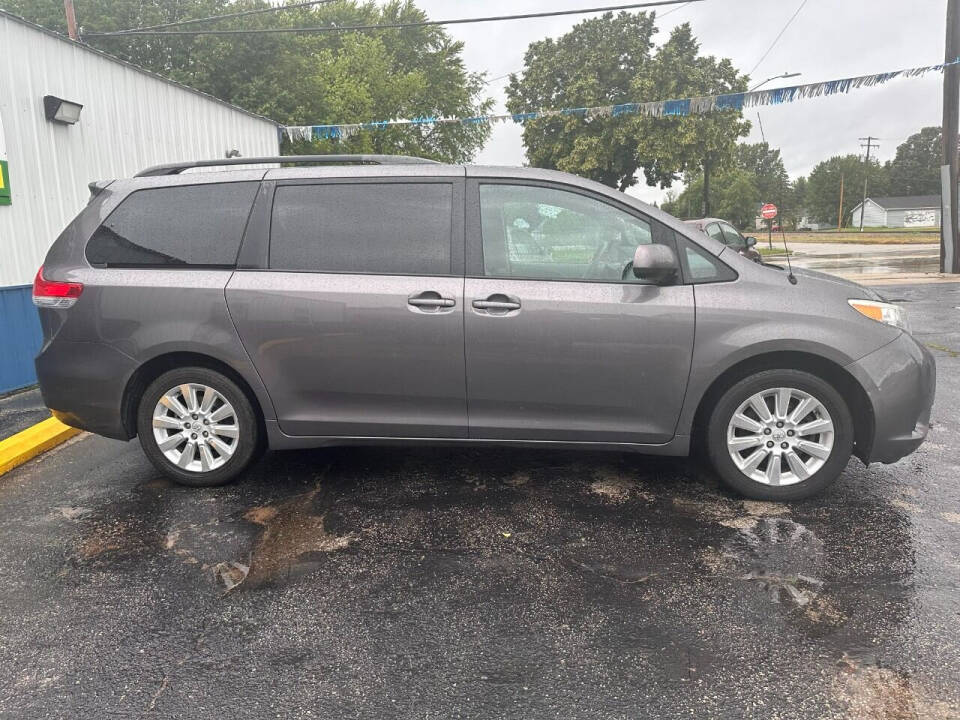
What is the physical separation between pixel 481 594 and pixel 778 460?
5.85 feet

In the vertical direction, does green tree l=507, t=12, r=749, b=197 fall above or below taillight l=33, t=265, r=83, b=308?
above

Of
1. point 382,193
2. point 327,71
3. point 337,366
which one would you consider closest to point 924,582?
point 337,366

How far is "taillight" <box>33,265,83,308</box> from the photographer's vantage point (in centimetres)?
387

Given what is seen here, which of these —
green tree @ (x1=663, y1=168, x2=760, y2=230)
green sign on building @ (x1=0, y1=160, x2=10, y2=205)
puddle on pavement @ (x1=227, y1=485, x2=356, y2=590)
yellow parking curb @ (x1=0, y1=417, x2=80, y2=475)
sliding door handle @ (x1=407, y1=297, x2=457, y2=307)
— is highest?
green tree @ (x1=663, y1=168, x2=760, y2=230)

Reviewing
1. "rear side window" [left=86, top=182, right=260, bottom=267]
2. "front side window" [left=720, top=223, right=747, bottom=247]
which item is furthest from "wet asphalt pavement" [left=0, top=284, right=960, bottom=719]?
"front side window" [left=720, top=223, right=747, bottom=247]

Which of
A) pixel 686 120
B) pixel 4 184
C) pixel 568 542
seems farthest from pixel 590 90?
pixel 568 542

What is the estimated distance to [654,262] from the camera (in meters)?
3.39

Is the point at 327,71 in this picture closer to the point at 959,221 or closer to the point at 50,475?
the point at 959,221

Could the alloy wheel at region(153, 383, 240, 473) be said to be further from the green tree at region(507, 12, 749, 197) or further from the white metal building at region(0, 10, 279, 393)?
the green tree at region(507, 12, 749, 197)

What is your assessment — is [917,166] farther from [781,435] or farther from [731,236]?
[781,435]

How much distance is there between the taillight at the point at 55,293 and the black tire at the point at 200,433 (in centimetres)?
66

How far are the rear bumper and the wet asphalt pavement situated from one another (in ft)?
1.38

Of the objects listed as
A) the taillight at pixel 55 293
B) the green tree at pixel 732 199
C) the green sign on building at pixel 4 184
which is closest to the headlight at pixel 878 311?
the taillight at pixel 55 293

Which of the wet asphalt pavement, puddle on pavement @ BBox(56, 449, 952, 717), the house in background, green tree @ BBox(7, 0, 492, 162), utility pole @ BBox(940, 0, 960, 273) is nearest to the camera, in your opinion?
the wet asphalt pavement
